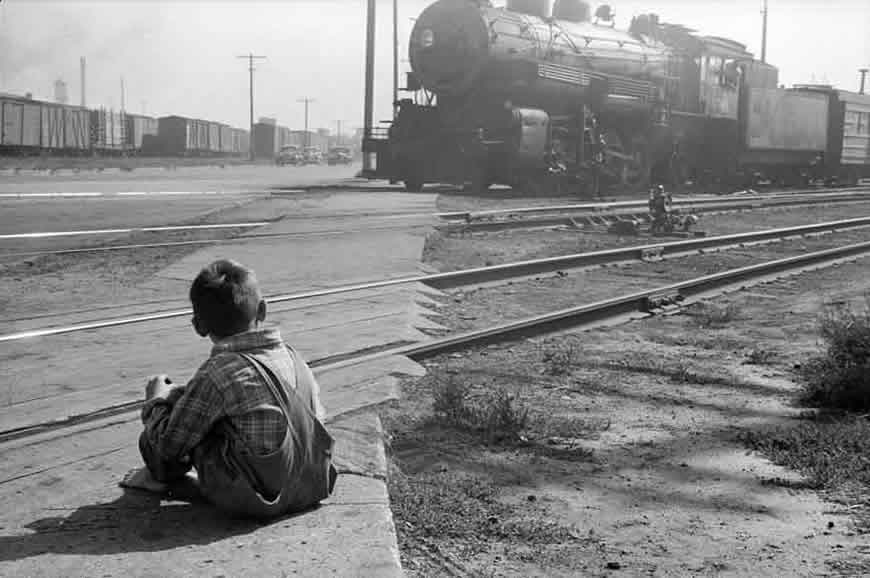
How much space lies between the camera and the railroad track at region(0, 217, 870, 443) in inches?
228

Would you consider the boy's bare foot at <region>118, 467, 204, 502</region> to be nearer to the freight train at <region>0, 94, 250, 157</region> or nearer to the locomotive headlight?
the locomotive headlight

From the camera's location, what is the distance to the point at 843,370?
526 centimetres

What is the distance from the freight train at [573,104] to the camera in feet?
72.7

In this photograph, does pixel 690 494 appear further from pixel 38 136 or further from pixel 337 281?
pixel 38 136

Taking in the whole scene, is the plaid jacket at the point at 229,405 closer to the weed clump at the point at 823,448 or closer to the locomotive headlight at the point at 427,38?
the weed clump at the point at 823,448

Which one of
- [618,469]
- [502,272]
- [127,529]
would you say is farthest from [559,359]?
[502,272]

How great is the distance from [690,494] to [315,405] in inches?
58.3

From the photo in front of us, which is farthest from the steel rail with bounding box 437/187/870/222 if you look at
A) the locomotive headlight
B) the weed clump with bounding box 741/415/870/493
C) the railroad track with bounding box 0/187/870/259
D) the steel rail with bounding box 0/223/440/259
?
the weed clump with bounding box 741/415/870/493

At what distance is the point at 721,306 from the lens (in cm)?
881

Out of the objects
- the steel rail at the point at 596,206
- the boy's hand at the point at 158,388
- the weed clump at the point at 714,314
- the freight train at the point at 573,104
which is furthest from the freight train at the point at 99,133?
the boy's hand at the point at 158,388

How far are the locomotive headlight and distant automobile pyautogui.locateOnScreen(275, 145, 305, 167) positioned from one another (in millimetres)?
43190

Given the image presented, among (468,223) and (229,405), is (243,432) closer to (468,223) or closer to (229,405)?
(229,405)

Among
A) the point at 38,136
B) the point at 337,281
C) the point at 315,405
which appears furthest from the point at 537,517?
the point at 38,136

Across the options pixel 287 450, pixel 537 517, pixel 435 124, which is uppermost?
pixel 435 124
